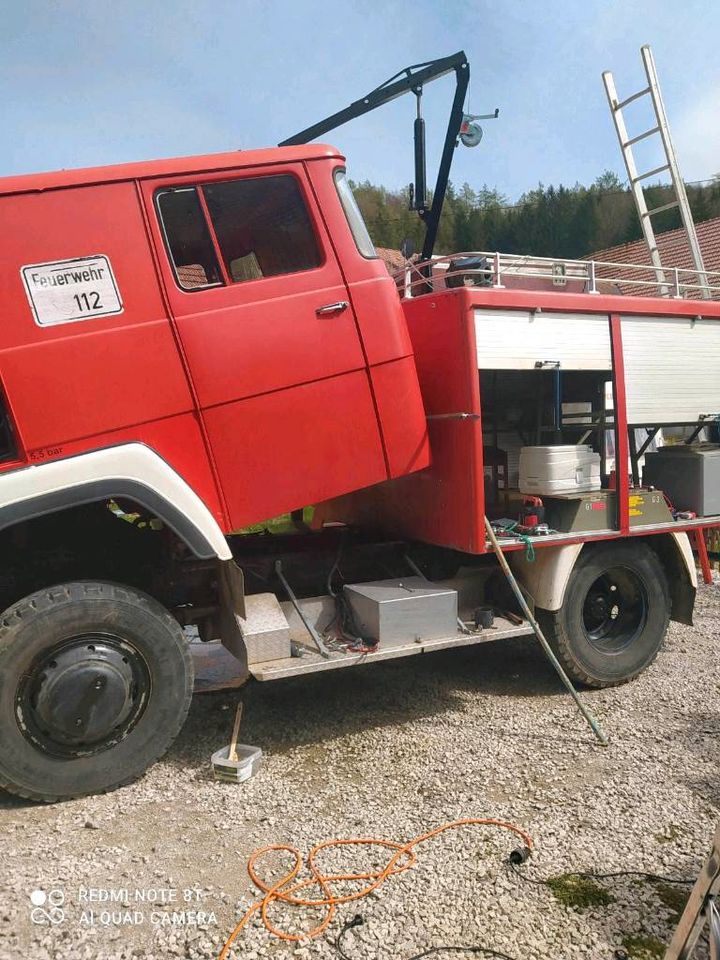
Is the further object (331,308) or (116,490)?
(331,308)

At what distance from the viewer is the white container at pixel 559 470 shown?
4734mm

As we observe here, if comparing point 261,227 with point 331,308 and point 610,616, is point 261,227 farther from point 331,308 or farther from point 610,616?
point 610,616

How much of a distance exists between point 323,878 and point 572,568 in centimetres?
266

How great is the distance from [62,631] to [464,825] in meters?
2.13

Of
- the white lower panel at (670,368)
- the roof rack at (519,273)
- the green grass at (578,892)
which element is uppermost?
the roof rack at (519,273)

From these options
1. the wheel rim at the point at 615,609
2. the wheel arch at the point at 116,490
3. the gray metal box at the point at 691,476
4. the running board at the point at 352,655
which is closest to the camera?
the wheel arch at the point at 116,490

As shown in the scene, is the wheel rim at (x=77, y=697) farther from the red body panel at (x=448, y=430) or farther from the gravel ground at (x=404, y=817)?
the red body panel at (x=448, y=430)

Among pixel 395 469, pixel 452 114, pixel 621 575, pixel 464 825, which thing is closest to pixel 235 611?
pixel 395 469

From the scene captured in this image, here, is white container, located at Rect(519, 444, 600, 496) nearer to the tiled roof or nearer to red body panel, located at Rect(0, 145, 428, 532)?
red body panel, located at Rect(0, 145, 428, 532)

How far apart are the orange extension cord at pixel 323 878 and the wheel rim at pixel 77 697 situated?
39.1 inches

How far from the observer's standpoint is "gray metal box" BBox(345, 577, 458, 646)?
4.19m

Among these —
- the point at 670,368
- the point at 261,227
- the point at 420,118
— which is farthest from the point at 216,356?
the point at 420,118

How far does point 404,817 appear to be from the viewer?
3.40m

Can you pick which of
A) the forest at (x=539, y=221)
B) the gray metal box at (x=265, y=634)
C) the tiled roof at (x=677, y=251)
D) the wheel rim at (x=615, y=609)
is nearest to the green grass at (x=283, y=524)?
the gray metal box at (x=265, y=634)
